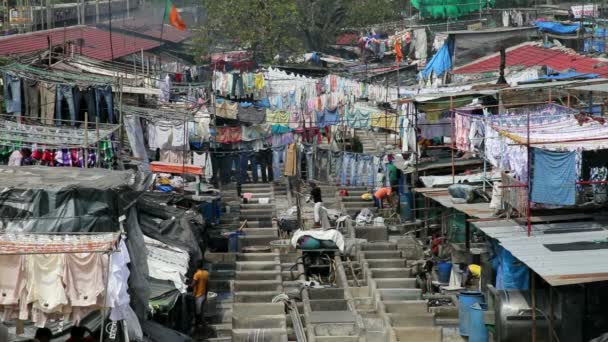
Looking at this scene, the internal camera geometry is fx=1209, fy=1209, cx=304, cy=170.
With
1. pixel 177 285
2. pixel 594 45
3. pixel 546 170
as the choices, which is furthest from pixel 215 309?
pixel 594 45

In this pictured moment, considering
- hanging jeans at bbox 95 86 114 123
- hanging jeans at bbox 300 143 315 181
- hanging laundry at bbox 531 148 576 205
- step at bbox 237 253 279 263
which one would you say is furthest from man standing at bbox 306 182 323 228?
hanging laundry at bbox 531 148 576 205

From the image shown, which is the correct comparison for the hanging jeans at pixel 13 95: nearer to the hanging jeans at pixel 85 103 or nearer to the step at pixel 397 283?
the hanging jeans at pixel 85 103

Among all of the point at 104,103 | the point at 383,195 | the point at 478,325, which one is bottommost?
the point at 478,325

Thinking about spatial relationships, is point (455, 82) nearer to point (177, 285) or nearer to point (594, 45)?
point (594, 45)

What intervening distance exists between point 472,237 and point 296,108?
Result: 1444cm

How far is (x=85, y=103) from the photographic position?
75.7 ft

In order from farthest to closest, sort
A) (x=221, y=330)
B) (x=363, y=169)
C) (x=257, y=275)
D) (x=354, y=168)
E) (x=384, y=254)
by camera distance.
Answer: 1. (x=354, y=168)
2. (x=363, y=169)
3. (x=384, y=254)
4. (x=257, y=275)
5. (x=221, y=330)

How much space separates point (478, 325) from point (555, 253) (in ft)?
8.46

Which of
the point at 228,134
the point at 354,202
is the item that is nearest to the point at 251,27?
the point at 228,134

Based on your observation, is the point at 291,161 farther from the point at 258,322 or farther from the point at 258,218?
the point at 258,322

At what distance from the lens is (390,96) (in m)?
34.1

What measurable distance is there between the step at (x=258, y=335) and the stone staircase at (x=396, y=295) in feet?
6.25

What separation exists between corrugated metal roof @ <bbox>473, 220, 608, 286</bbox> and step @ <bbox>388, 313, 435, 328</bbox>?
7.16 ft

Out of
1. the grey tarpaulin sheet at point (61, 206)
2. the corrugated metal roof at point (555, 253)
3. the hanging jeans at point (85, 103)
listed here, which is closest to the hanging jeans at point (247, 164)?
the hanging jeans at point (85, 103)
